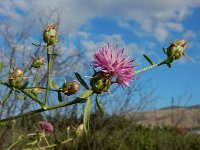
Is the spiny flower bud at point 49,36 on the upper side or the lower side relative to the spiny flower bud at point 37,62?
upper

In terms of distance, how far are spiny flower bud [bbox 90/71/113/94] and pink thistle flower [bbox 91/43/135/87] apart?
28 millimetres

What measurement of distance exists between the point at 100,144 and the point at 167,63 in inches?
266

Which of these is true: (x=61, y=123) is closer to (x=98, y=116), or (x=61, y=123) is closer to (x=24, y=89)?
(x=98, y=116)

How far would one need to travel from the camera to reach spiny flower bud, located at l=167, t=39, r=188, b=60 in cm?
219

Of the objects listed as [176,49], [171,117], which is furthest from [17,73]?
[171,117]

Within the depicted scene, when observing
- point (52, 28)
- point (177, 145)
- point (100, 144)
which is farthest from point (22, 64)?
point (52, 28)

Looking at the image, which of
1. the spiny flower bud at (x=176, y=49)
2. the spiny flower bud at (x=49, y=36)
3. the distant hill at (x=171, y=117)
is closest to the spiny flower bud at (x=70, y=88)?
the spiny flower bud at (x=49, y=36)

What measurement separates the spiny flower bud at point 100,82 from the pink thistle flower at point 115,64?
3 centimetres

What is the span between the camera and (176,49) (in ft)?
7.18

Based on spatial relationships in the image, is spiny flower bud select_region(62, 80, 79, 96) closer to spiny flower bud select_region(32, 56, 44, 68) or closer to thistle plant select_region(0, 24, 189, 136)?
thistle plant select_region(0, 24, 189, 136)

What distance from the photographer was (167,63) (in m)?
2.17

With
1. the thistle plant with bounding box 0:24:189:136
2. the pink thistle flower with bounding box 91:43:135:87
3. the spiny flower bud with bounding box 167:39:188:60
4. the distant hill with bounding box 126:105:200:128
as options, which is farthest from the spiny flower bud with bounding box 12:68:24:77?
the distant hill with bounding box 126:105:200:128

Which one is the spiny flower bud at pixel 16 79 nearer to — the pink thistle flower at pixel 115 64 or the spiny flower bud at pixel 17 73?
the spiny flower bud at pixel 17 73

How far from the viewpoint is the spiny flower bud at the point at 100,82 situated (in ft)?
6.32
